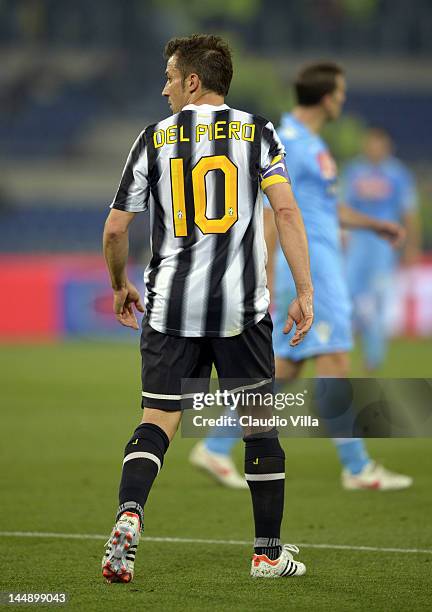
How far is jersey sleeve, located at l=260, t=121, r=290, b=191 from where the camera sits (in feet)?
13.6

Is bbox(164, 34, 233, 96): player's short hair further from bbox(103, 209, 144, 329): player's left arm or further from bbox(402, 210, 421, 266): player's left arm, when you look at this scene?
bbox(402, 210, 421, 266): player's left arm

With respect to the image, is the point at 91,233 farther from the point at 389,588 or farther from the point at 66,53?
the point at 389,588

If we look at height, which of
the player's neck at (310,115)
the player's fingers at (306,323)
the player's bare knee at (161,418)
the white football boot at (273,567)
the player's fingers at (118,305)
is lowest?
the white football boot at (273,567)

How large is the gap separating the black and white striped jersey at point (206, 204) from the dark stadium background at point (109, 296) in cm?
95

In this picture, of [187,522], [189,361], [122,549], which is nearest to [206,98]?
[189,361]

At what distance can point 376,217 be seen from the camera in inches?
476

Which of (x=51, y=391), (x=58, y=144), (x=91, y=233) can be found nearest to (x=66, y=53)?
(x=58, y=144)

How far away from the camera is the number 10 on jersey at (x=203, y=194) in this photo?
4090 mm

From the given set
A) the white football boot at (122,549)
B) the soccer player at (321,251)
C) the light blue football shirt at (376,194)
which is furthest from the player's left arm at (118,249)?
the light blue football shirt at (376,194)

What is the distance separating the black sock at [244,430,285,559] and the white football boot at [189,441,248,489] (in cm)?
225

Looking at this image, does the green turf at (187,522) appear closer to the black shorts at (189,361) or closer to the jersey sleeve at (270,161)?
the black shorts at (189,361)

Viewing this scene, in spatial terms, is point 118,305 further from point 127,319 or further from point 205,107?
point 205,107

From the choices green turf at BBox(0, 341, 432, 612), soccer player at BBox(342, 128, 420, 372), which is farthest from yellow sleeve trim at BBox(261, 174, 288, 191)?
soccer player at BBox(342, 128, 420, 372)

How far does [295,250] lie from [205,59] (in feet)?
2.35
